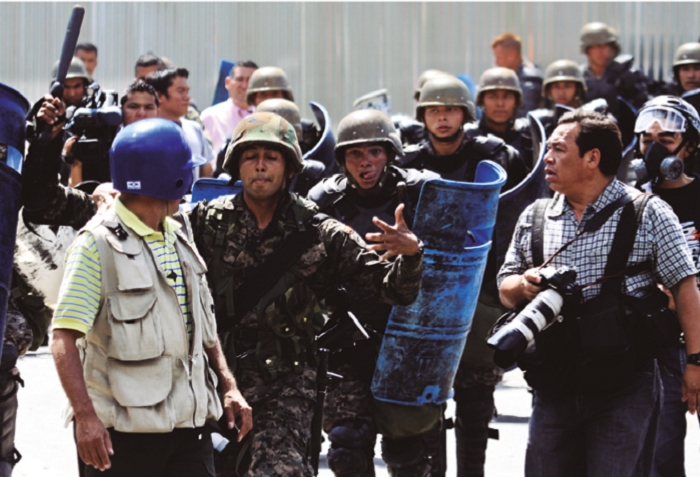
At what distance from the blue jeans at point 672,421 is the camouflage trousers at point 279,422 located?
1859mm

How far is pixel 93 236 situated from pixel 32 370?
6005mm

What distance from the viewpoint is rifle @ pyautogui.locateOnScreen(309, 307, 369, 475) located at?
17.6 ft

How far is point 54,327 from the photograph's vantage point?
392 cm

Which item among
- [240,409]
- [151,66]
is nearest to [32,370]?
[151,66]

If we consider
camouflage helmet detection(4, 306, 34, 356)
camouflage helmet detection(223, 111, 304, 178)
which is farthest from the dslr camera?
camouflage helmet detection(4, 306, 34, 356)

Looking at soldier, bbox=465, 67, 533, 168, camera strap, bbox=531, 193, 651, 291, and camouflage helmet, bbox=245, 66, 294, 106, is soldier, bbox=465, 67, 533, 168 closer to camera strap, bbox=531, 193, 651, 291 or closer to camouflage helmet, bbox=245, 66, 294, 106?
camouflage helmet, bbox=245, 66, 294, 106

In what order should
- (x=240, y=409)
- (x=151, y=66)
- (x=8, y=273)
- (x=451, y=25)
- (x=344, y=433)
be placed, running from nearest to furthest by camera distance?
(x=240, y=409) → (x=8, y=273) → (x=344, y=433) → (x=151, y=66) → (x=451, y=25)

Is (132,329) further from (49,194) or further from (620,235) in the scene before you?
(620,235)

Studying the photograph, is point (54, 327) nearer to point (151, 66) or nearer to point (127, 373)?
point (127, 373)

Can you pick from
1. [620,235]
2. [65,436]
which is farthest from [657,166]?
[65,436]

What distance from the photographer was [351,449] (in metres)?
5.93

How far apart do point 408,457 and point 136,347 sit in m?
2.39

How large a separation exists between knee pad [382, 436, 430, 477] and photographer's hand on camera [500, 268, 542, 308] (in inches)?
46.2

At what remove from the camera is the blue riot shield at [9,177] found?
15.7 feet
